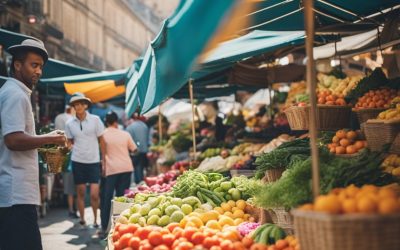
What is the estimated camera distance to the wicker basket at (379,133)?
477 centimetres

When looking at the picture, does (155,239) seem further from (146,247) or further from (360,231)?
(360,231)

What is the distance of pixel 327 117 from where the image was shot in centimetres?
638

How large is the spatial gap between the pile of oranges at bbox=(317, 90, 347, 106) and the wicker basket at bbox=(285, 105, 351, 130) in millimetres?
108

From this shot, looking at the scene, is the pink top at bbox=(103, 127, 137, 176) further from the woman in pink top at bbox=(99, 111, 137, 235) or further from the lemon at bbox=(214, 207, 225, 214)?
the lemon at bbox=(214, 207, 225, 214)

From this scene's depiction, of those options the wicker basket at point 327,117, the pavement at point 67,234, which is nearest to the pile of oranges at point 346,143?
the wicker basket at point 327,117

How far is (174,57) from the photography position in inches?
97.4

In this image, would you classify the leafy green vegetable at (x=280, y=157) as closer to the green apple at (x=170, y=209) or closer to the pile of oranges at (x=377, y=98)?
the green apple at (x=170, y=209)

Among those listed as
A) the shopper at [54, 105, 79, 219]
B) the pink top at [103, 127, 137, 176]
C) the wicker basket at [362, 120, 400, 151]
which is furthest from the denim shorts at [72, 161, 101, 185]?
the wicker basket at [362, 120, 400, 151]

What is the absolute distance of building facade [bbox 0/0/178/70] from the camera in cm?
1889

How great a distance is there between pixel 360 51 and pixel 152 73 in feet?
22.4

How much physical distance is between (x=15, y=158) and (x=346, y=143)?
331 centimetres

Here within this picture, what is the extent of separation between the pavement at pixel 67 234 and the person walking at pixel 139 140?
10.6 ft

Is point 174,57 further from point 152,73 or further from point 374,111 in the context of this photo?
point 374,111

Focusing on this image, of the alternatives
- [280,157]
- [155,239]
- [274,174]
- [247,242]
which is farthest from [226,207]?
[155,239]
